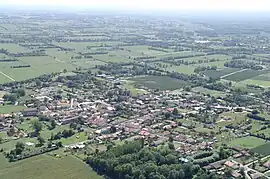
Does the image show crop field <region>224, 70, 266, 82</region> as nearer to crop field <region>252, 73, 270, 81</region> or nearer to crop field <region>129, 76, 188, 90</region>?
crop field <region>252, 73, 270, 81</region>

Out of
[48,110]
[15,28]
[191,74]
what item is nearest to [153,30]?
[15,28]

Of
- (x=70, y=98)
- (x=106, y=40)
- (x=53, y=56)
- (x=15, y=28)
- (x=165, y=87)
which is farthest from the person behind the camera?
(x=15, y=28)

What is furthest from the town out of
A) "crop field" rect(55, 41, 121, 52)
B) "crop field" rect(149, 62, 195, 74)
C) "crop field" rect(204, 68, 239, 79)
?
"crop field" rect(55, 41, 121, 52)

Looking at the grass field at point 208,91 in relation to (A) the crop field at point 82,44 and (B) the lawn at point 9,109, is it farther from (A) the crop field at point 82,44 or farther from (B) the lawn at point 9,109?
(A) the crop field at point 82,44

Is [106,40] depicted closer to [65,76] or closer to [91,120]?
[65,76]

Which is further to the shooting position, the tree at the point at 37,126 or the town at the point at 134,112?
the tree at the point at 37,126

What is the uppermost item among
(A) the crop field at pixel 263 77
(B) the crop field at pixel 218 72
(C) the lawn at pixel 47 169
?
(A) the crop field at pixel 263 77

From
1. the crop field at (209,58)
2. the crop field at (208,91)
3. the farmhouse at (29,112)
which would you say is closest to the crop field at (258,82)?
the crop field at (208,91)
